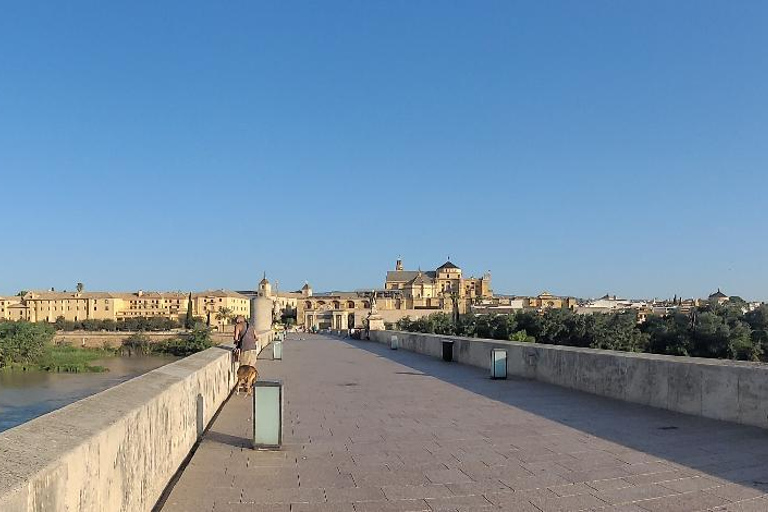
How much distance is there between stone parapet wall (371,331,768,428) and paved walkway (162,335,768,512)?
0.26 m

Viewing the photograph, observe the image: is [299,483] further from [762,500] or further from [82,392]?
[82,392]

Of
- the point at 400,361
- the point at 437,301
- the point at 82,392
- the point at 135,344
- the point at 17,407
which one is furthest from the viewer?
the point at 437,301

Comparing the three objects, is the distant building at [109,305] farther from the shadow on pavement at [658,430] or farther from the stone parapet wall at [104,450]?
the stone parapet wall at [104,450]

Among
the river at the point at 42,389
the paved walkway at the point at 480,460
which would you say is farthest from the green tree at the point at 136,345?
the paved walkway at the point at 480,460

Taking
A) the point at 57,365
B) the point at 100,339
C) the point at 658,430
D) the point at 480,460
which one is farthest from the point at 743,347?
the point at 100,339

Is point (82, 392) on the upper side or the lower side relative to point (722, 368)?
lower

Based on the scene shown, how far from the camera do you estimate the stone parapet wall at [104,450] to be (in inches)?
102

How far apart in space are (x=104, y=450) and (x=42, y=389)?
45.4 m

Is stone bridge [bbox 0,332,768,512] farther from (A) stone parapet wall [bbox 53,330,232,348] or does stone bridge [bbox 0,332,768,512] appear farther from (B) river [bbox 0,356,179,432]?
(A) stone parapet wall [bbox 53,330,232,348]

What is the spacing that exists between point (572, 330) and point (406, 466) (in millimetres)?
55044

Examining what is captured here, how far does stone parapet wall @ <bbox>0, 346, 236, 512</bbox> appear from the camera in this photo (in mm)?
2596

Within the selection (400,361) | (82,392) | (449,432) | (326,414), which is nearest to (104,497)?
(449,432)

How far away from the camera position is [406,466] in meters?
6.06

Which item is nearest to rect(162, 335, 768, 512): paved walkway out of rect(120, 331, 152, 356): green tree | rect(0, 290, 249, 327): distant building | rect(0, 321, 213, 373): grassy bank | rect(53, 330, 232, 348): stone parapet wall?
rect(0, 321, 213, 373): grassy bank
